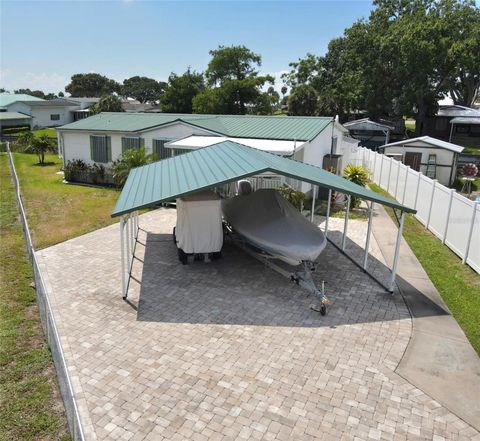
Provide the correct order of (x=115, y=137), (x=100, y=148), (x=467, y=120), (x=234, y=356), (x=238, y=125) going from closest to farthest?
1. (x=234, y=356)
2. (x=238, y=125)
3. (x=115, y=137)
4. (x=100, y=148)
5. (x=467, y=120)

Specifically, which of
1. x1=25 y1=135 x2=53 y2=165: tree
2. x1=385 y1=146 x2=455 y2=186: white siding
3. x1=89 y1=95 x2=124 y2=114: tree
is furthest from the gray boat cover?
x1=89 y1=95 x2=124 y2=114: tree

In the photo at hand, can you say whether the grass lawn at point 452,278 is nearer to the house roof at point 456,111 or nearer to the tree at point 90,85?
the house roof at point 456,111

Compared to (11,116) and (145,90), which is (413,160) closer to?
(11,116)

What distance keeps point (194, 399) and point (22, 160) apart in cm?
3460

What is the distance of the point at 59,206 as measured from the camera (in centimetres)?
2019

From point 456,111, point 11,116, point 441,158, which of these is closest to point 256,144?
point 441,158

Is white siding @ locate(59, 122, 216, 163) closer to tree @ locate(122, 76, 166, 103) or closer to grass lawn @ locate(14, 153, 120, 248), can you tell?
grass lawn @ locate(14, 153, 120, 248)

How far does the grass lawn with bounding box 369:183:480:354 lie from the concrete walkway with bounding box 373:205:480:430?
0.22 m

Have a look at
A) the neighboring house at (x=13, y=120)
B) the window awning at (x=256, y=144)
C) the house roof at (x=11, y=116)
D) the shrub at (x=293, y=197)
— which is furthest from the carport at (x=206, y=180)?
the house roof at (x=11, y=116)

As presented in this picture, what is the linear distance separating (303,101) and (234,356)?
47402 mm

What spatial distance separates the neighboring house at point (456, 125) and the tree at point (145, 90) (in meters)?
95.6

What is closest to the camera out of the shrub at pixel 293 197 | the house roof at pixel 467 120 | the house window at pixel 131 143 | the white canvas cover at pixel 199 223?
the white canvas cover at pixel 199 223

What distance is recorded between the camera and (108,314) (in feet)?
31.8

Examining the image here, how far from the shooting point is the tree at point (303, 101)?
51.6 metres
